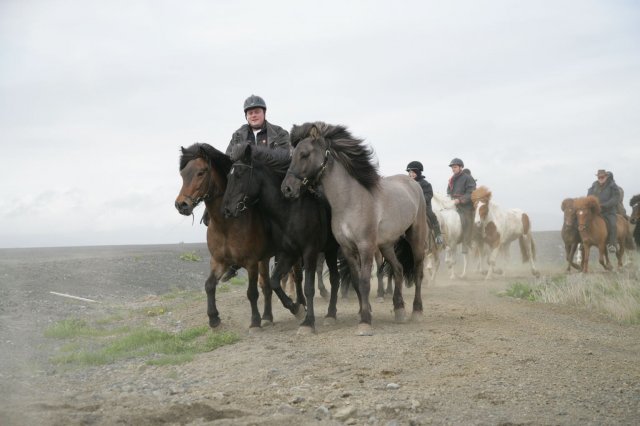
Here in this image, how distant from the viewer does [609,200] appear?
65.0 ft

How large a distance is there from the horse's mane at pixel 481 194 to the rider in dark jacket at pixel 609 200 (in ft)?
11.7

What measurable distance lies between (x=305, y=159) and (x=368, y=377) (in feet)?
10.4

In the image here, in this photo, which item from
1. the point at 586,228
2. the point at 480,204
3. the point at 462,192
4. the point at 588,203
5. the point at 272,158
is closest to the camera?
the point at 272,158

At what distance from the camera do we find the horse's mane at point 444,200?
720 inches

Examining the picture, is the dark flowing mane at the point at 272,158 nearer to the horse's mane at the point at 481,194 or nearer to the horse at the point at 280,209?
the horse at the point at 280,209

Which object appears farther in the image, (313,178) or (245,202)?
(245,202)

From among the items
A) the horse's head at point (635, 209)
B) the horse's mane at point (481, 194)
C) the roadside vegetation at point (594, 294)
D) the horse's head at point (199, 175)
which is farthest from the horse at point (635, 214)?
the horse's head at point (199, 175)

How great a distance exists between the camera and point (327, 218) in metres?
9.41

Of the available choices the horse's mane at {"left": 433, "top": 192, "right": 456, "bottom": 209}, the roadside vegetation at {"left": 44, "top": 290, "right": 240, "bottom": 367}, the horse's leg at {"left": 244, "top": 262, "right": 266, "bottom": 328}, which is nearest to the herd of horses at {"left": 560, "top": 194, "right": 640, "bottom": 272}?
the horse's mane at {"left": 433, "top": 192, "right": 456, "bottom": 209}

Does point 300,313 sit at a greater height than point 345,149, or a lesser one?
→ lesser

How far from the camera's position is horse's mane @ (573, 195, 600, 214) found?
760 inches

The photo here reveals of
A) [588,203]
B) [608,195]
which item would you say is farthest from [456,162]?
[608,195]

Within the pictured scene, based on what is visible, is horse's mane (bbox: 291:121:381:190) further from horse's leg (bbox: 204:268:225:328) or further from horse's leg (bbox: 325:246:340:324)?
horse's leg (bbox: 204:268:225:328)

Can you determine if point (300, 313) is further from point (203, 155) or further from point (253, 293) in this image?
point (203, 155)
